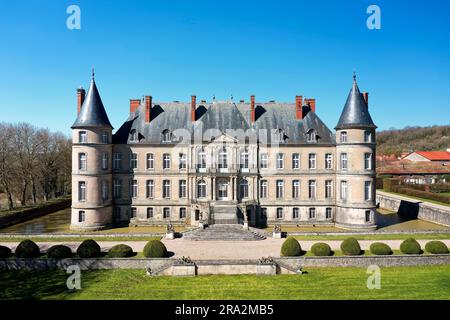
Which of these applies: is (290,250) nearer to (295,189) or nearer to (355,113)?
(295,189)

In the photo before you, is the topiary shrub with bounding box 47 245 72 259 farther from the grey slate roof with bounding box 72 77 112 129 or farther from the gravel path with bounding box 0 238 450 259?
the grey slate roof with bounding box 72 77 112 129

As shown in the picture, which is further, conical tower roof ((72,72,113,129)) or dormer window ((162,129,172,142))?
dormer window ((162,129,172,142))

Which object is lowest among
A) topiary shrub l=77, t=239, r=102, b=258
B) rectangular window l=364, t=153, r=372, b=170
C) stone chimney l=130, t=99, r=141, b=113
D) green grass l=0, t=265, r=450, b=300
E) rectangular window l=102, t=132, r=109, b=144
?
green grass l=0, t=265, r=450, b=300

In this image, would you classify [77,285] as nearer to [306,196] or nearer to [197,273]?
[197,273]

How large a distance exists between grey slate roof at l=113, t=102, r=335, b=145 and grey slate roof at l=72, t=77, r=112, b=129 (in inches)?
112

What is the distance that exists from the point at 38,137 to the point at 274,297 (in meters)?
45.8

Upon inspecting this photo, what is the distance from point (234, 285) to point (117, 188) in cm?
2019

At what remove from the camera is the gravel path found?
23.0 metres

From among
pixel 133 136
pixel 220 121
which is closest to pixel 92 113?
pixel 133 136

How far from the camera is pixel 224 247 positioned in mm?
25109

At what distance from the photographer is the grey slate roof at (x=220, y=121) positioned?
3469cm

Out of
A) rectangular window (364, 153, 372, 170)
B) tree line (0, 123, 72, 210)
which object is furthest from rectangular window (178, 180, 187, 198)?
tree line (0, 123, 72, 210)

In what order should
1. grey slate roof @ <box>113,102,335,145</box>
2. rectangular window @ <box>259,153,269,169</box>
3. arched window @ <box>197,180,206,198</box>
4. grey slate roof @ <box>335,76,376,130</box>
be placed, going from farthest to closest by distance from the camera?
grey slate roof @ <box>113,102,335,145</box> < rectangular window @ <box>259,153,269,169</box> < arched window @ <box>197,180,206,198</box> < grey slate roof @ <box>335,76,376,130</box>

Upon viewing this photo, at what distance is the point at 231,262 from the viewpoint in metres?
20.1
